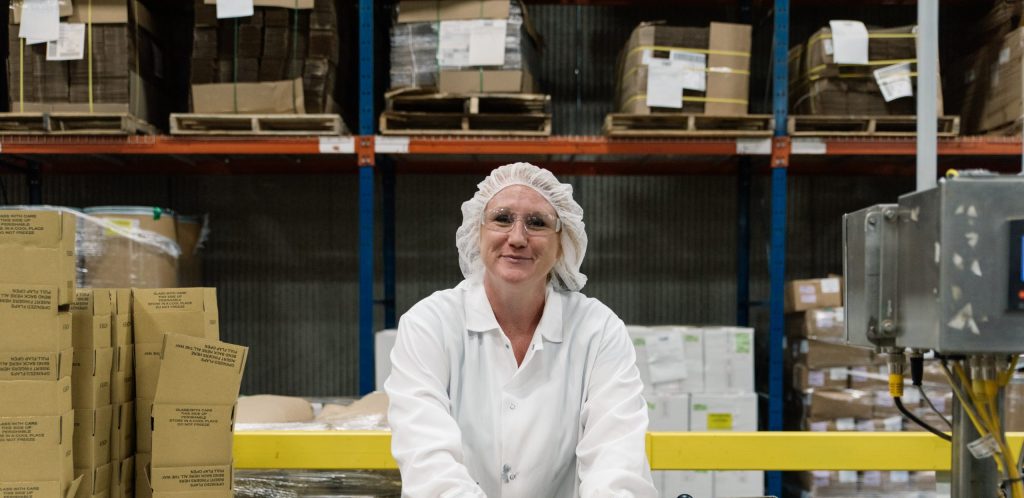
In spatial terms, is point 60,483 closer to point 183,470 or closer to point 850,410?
point 183,470

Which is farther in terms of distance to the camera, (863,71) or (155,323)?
(863,71)

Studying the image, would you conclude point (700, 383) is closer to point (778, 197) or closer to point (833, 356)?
point (833, 356)

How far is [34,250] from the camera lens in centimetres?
198

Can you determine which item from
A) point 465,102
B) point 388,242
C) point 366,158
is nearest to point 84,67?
point 366,158

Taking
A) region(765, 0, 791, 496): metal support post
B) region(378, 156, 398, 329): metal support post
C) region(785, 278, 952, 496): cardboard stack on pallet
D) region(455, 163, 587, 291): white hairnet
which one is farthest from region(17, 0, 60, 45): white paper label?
region(785, 278, 952, 496): cardboard stack on pallet

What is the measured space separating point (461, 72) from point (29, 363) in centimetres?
324

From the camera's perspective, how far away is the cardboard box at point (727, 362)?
15.4ft

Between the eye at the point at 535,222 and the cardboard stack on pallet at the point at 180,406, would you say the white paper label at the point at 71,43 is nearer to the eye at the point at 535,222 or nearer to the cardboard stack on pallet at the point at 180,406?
the cardboard stack on pallet at the point at 180,406

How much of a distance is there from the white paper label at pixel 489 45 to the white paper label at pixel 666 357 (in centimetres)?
225

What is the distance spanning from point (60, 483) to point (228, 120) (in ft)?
10.3

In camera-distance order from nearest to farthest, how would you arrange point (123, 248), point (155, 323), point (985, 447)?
point (985, 447), point (155, 323), point (123, 248)

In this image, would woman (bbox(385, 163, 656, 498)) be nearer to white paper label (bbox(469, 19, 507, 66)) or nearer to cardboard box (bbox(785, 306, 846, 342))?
white paper label (bbox(469, 19, 507, 66))

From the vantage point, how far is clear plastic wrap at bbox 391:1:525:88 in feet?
15.1

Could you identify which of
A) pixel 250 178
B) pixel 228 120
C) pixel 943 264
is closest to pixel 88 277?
pixel 228 120
